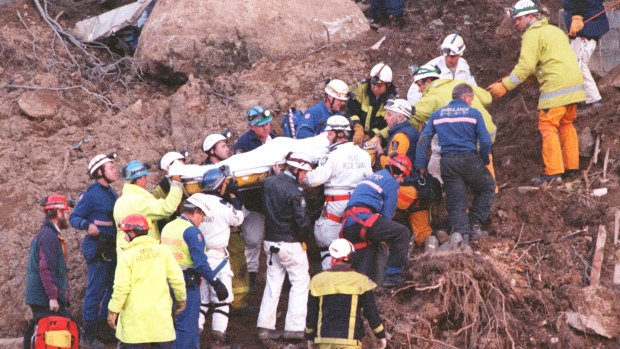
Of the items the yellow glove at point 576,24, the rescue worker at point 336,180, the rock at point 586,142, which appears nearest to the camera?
the rescue worker at point 336,180

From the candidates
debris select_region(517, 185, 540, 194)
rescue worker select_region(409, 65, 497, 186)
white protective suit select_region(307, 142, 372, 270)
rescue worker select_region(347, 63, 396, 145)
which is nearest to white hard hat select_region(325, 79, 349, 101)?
rescue worker select_region(347, 63, 396, 145)

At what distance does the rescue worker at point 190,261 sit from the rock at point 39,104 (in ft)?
16.6

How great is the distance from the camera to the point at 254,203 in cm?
1249

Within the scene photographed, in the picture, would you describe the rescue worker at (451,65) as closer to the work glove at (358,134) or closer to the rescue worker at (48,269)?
the work glove at (358,134)

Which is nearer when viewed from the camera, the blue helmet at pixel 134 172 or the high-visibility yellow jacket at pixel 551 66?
the blue helmet at pixel 134 172

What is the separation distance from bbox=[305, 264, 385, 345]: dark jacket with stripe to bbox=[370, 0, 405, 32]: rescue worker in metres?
7.91

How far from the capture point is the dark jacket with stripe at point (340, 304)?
33.4 ft

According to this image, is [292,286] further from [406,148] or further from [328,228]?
[406,148]

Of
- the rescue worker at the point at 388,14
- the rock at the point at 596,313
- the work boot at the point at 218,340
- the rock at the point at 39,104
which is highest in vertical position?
the rescue worker at the point at 388,14

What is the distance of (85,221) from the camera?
1192 cm

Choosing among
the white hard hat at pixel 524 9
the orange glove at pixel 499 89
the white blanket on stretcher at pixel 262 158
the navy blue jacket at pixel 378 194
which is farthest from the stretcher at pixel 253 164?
the white hard hat at pixel 524 9

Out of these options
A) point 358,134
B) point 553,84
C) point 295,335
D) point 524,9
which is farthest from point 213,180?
point 524,9

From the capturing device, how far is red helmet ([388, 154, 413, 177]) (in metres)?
12.2

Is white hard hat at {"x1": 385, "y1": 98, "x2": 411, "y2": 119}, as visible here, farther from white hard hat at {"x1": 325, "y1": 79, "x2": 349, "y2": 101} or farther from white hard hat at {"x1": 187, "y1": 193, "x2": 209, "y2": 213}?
white hard hat at {"x1": 187, "y1": 193, "x2": 209, "y2": 213}
